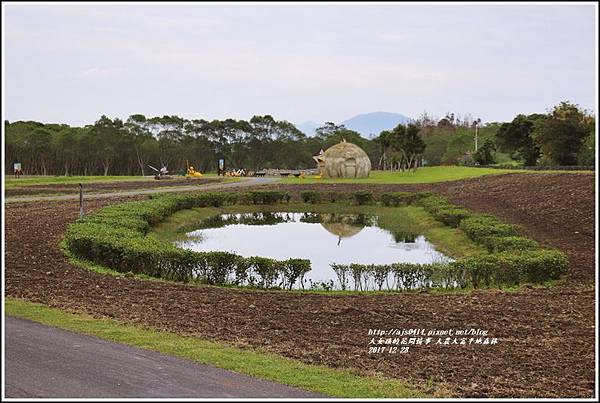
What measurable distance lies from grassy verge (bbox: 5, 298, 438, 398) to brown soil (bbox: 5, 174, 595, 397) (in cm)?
36

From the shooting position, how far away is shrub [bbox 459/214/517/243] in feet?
69.2

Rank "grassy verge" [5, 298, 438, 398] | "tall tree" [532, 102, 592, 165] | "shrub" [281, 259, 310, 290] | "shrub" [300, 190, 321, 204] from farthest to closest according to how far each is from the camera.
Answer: "tall tree" [532, 102, 592, 165] → "shrub" [300, 190, 321, 204] → "shrub" [281, 259, 310, 290] → "grassy verge" [5, 298, 438, 398]

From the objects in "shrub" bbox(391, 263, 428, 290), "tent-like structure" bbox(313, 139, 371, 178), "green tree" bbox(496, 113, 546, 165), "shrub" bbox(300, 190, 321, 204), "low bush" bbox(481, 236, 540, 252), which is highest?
"green tree" bbox(496, 113, 546, 165)

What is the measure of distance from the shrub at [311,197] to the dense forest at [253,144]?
18.1 metres

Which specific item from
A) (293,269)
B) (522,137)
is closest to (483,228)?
(293,269)

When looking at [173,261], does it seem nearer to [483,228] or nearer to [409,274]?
[409,274]

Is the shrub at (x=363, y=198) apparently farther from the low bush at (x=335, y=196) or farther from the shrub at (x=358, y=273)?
the shrub at (x=358, y=273)

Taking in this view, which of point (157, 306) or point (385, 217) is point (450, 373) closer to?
point (157, 306)

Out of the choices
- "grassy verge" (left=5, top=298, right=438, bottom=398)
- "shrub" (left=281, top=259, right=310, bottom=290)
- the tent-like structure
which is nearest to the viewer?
"grassy verge" (left=5, top=298, right=438, bottom=398)

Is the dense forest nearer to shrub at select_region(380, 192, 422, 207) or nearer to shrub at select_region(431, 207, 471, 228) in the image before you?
shrub at select_region(380, 192, 422, 207)

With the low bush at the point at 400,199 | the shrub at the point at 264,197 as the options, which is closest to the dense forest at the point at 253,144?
the low bush at the point at 400,199

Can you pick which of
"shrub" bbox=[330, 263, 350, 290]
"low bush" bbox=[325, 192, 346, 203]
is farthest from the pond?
"low bush" bbox=[325, 192, 346, 203]

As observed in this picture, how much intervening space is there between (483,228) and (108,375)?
1618 cm

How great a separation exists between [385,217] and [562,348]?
23.1 meters
